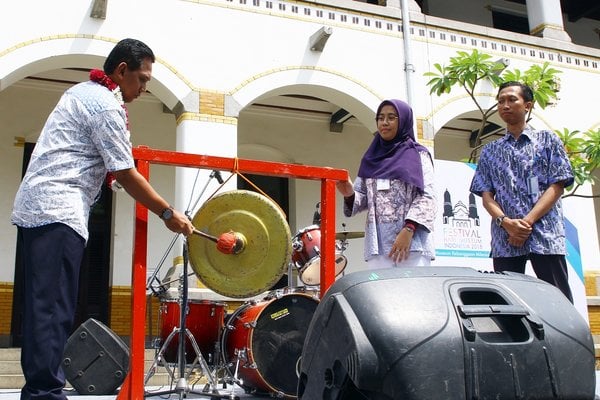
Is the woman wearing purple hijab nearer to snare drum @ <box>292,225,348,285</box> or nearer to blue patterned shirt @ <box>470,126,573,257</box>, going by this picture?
blue patterned shirt @ <box>470,126,573,257</box>

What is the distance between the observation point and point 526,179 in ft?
11.4

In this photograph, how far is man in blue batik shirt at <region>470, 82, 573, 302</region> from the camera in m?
3.29

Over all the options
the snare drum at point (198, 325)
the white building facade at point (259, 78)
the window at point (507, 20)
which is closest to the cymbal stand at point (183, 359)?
the snare drum at point (198, 325)

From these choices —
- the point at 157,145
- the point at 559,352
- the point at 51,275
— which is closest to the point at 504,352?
the point at 559,352

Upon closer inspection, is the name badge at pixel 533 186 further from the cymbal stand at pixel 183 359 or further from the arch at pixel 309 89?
the arch at pixel 309 89

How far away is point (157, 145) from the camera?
11156mm

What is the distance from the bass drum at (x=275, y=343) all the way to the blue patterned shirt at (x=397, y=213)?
138 cm

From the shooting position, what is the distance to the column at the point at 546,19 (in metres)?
11.6

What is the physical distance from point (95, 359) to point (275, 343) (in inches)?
56.7

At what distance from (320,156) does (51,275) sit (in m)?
9.91

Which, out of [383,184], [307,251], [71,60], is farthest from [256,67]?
[383,184]

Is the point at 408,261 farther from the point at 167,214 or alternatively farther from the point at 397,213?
the point at 167,214

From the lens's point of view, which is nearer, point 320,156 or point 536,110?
point 536,110

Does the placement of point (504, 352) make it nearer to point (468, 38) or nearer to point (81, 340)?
point (81, 340)
